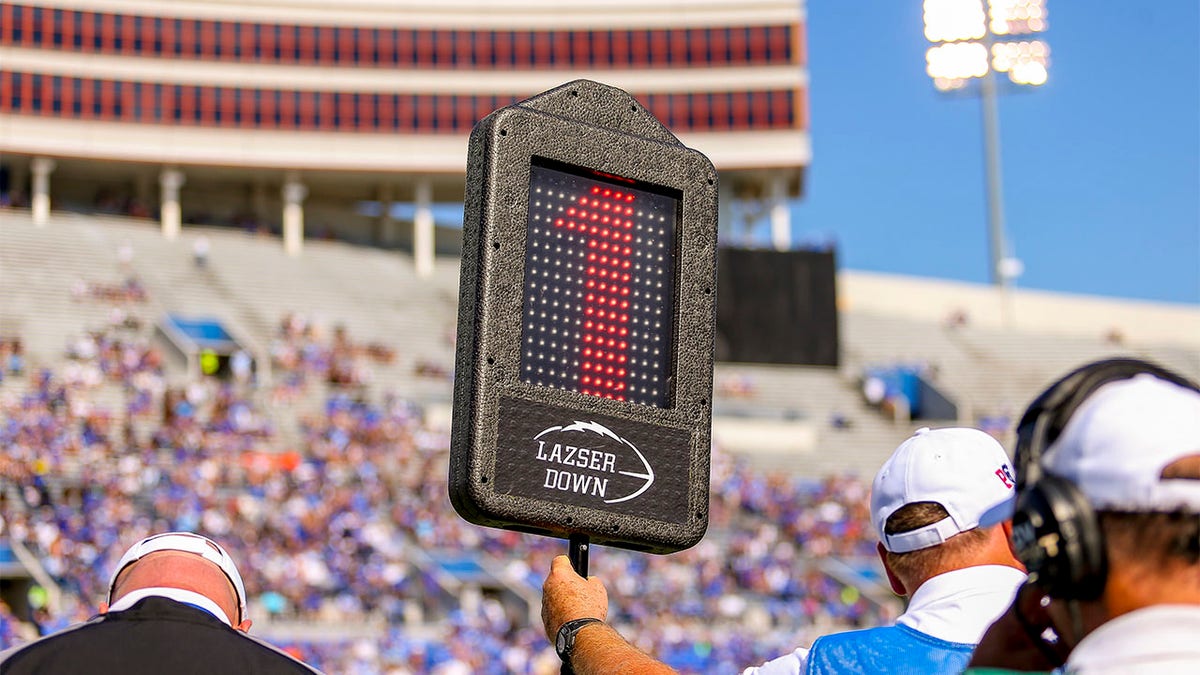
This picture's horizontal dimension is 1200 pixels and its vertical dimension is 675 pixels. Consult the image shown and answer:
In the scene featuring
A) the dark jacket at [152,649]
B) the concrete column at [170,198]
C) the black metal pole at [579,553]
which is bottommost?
the concrete column at [170,198]

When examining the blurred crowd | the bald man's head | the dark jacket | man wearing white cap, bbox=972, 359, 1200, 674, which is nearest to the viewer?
man wearing white cap, bbox=972, 359, 1200, 674

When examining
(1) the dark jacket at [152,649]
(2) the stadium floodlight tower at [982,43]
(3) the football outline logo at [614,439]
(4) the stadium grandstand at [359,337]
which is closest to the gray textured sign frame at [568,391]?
(3) the football outline logo at [614,439]

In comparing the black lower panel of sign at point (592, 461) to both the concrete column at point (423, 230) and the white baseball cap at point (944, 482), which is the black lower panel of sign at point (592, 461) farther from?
the concrete column at point (423, 230)

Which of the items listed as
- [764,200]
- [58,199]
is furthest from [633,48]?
[58,199]

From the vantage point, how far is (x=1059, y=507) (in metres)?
1.41

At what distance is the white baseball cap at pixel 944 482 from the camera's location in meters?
2.44

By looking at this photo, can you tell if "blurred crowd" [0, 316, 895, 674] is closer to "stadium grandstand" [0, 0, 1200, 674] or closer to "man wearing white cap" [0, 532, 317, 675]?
"stadium grandstand" [0, 0, 1200, 674]

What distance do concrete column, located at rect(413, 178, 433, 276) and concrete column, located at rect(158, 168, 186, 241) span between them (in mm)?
6585

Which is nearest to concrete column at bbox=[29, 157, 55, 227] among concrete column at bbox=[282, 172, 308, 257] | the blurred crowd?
concrete column at bbox=[282, 172, 308, 257]

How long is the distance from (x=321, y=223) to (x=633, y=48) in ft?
34.9

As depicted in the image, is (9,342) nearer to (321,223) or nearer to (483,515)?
(321,223)

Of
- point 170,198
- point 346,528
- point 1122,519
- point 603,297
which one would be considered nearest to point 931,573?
point 603,297

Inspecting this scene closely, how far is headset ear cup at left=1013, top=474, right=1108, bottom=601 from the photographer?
140 cm

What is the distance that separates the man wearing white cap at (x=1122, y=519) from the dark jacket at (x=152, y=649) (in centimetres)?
154
